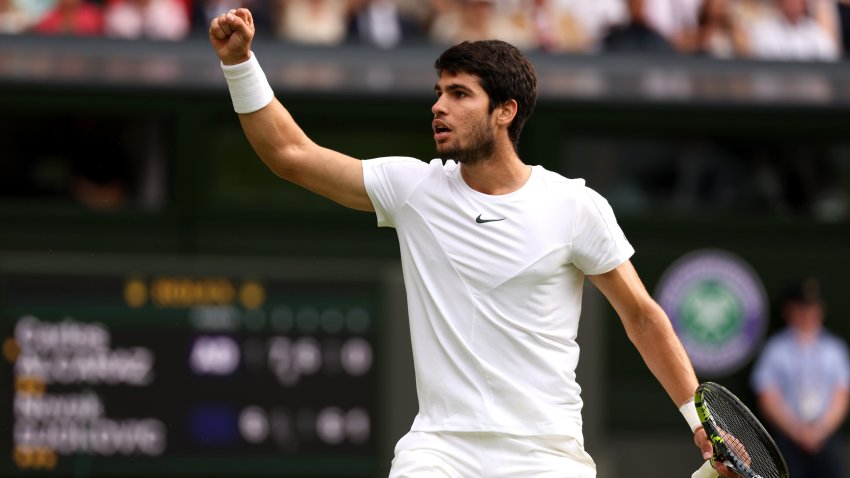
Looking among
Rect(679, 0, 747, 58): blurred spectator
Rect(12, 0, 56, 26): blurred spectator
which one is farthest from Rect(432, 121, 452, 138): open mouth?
Rect(679, 0, 747, 58): blurred spectator

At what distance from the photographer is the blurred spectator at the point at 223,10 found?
1040 cm

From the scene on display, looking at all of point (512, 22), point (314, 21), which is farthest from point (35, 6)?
point (512, 22)

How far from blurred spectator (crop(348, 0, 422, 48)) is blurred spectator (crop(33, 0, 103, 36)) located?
5.01 ft

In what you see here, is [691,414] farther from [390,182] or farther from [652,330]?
[390,182]

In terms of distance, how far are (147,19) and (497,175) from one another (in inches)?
226

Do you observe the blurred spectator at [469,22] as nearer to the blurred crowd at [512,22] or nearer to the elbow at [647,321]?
the blurred crowd at [512,22]

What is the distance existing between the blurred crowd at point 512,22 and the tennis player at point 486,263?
18.1 ft

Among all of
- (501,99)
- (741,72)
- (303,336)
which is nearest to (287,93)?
(303,336)

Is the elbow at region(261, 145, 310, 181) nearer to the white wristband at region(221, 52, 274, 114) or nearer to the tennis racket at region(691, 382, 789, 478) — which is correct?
the white wristband at region(221, 52, 274, 114)

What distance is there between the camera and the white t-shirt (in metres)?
4.95

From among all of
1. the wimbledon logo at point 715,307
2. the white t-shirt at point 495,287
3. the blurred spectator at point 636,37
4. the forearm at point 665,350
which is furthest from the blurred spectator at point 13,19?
the forearm at point 665,350

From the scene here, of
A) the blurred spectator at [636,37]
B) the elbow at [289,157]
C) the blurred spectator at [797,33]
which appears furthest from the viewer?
the blurred spectator at [797,33]

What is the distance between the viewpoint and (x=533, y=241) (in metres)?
5.02

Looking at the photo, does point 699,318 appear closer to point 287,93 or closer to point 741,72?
point 741,72
